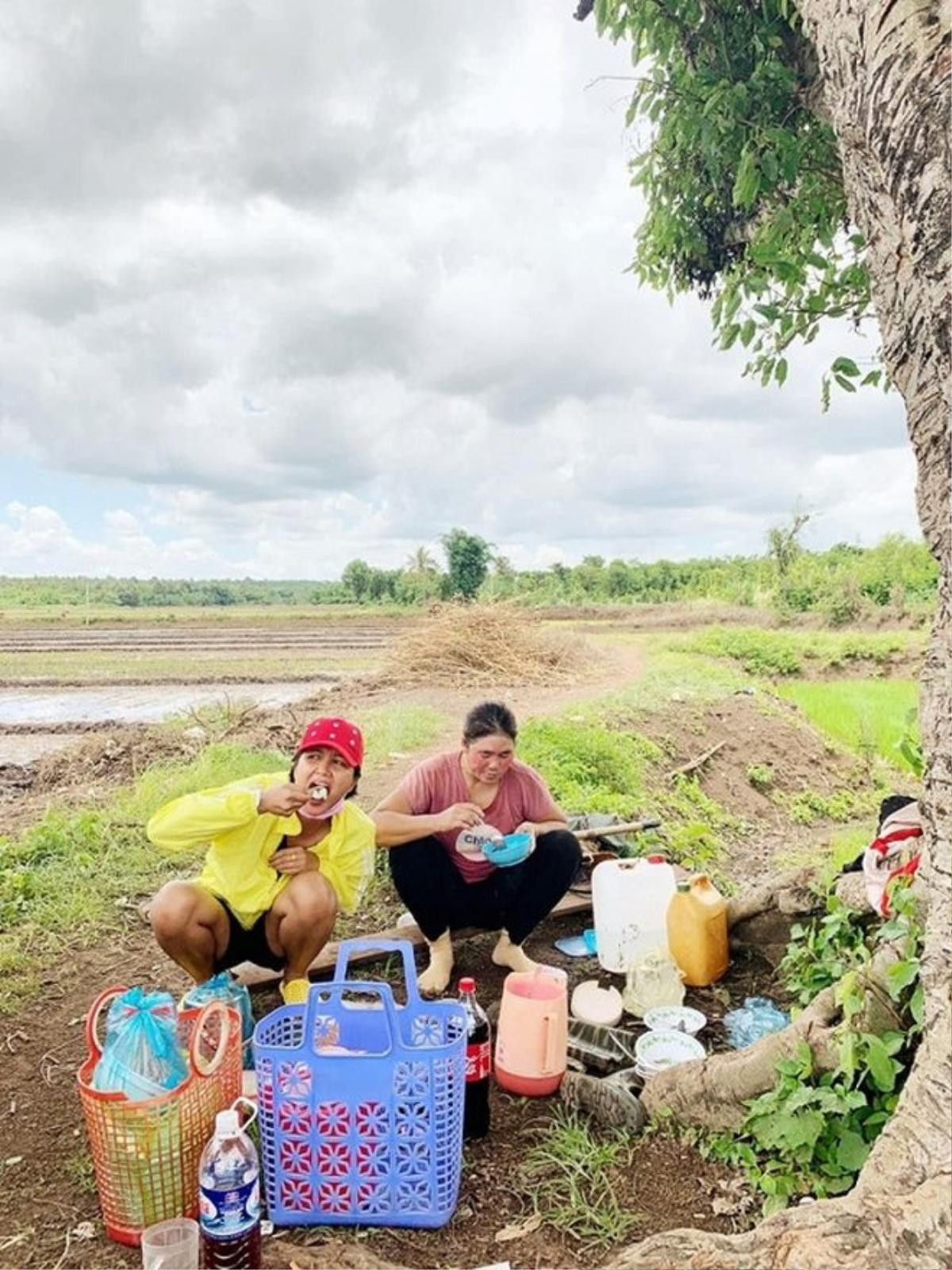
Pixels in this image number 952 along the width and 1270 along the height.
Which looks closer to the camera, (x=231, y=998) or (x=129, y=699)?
(x=231, y=998)

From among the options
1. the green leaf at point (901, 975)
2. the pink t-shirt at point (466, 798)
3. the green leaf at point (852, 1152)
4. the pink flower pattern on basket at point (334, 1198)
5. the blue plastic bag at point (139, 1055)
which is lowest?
the pink flower pattern on basket at point (334, 1198)

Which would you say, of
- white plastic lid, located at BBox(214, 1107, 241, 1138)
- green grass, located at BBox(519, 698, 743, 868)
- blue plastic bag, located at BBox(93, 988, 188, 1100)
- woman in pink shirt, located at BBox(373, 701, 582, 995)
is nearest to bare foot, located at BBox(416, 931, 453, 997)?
woman in pink shirt, located at BBox(373, 701, 582, 995)

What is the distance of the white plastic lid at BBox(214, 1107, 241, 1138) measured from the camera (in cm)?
199

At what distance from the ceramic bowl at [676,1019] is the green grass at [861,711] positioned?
592 centimetres

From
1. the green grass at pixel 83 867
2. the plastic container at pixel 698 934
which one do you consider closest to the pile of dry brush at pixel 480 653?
the green grass at pixel 83 867

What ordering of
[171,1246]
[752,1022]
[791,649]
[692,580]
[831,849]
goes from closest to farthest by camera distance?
1. [171,1246]
2. [752,1022]
3. [831,849]
4. [791,649]
5. [692,580]

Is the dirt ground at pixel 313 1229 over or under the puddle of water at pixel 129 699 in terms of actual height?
over

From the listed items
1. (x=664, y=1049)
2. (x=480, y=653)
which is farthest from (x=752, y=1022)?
(x=480, y=653)

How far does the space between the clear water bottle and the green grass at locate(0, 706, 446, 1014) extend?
1858 mm

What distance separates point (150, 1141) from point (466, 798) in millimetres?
1803

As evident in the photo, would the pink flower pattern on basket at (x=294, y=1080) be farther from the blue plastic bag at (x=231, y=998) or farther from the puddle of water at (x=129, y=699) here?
the puddle of water at (x=129, y=699)

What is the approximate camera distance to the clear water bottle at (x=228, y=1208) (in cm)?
192

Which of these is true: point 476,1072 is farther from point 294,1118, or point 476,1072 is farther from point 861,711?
point 861,711

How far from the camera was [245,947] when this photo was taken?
3094 mm
